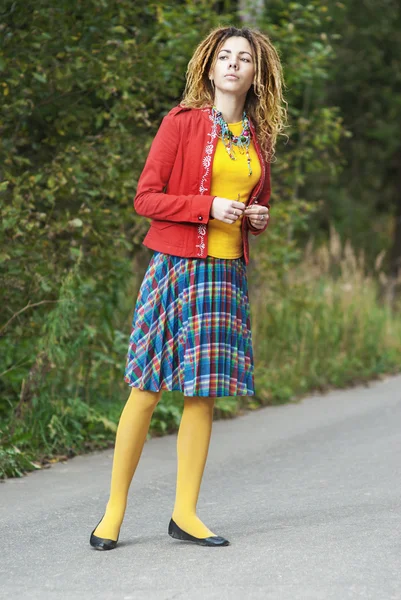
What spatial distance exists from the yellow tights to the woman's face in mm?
1256

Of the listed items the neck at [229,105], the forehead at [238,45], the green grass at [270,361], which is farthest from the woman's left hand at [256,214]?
the green grass at [270,361]

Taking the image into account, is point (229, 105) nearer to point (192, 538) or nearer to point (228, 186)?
point (228, 186)

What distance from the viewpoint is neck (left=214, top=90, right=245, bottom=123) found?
4.60 metres

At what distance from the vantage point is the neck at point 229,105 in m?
4.60

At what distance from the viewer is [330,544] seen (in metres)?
4.48

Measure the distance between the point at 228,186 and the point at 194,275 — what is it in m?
0.38

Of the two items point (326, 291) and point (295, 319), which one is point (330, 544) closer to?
point (295, 319)

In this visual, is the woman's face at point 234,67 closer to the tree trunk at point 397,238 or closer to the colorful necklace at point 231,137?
the colorful necklace at point 231,137

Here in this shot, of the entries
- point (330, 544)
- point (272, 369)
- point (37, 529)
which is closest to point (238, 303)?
point (330, 544)

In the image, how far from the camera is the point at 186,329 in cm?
455

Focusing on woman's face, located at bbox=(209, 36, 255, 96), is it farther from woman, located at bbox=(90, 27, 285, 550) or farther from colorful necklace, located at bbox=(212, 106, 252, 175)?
colorful necklace, located at bbox=(212, 106, 252, 175)

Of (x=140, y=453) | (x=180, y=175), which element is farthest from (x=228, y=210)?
(x=140, y=453)

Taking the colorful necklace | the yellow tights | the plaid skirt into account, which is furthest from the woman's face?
the yellow tights

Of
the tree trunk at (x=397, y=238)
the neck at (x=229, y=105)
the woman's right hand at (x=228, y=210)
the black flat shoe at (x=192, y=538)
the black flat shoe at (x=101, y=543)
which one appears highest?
the tree trunk at (x=397, y=238)
